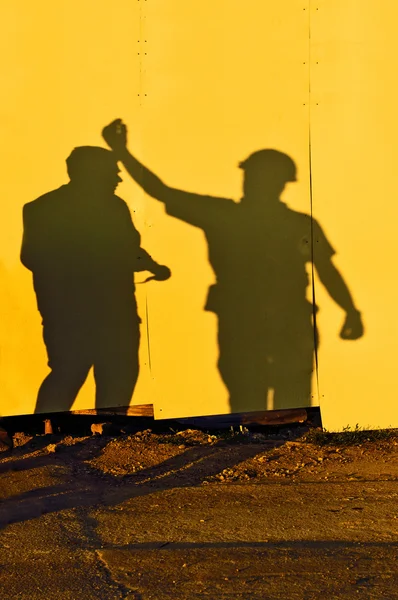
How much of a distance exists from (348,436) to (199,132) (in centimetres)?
236

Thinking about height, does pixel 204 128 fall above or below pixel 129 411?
above

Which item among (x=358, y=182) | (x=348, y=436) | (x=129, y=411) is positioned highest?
(x=358, y=182)

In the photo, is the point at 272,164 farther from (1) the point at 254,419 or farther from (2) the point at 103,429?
(2) the point at 103,429

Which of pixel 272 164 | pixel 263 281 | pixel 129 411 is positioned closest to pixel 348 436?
pixel 263 281

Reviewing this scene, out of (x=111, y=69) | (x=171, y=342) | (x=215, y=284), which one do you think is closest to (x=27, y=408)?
(x=171, y=342)

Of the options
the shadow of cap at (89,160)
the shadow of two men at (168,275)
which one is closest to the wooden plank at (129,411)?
the shadow of two men at (168,275)

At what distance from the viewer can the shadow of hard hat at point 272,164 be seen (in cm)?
516

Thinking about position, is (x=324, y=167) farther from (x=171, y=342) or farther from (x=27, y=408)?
(x=27, y=408)

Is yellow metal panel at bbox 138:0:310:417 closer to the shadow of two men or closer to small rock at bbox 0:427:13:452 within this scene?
the shadow of two men

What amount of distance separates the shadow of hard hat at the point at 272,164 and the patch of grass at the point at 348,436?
180cm

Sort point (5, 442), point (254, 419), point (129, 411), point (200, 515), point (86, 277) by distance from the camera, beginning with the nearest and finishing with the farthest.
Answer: point (200, 515)
point (86, 277)
point (5, 442)
point (129, 411)
point (254, 419)

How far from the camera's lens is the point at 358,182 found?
17.2ft

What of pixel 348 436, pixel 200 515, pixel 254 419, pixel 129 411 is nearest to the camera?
pixel 200 515

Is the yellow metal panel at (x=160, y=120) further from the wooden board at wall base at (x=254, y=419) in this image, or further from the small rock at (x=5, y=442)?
the wooden board at wall base at (x=254, y=419)
